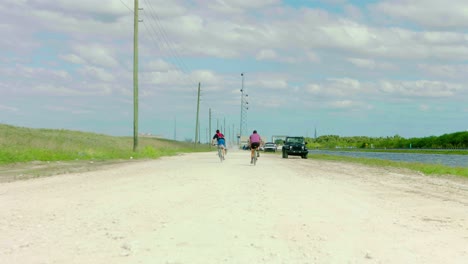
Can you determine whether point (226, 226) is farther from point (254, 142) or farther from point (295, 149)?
point (295, 149)

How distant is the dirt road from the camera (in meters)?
7.66

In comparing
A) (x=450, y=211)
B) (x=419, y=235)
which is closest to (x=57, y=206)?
(x=419, y=235)

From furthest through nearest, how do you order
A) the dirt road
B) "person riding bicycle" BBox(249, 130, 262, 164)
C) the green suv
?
the green suv, "person riding bicycle" BBox(249, 130, 262, 164), the dirt road

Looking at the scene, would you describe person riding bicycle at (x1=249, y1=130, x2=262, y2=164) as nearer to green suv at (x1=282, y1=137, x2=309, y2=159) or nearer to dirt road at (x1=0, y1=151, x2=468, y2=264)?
dirt road at (x1=0, y1=151, x2=468, y2=264)

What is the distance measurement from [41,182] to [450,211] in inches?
464

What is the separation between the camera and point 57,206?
40.4ft

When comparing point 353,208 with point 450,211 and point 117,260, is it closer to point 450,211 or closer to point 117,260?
point 450,211

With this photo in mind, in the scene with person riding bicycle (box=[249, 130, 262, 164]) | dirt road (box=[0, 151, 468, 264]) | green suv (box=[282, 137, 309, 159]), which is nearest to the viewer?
dirt road (box=[0, 151, 468, 264])

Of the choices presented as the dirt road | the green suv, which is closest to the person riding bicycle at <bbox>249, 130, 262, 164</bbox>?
the dirt road

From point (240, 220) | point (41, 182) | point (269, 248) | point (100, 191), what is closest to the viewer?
point (269, 248)

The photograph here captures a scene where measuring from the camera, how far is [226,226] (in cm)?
976

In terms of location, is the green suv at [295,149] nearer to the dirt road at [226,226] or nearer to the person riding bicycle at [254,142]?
the person riding bicycle at [254,142]

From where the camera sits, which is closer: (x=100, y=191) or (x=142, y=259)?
(x=142, y=259)

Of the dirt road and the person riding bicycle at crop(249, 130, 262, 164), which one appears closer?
the dirt road
